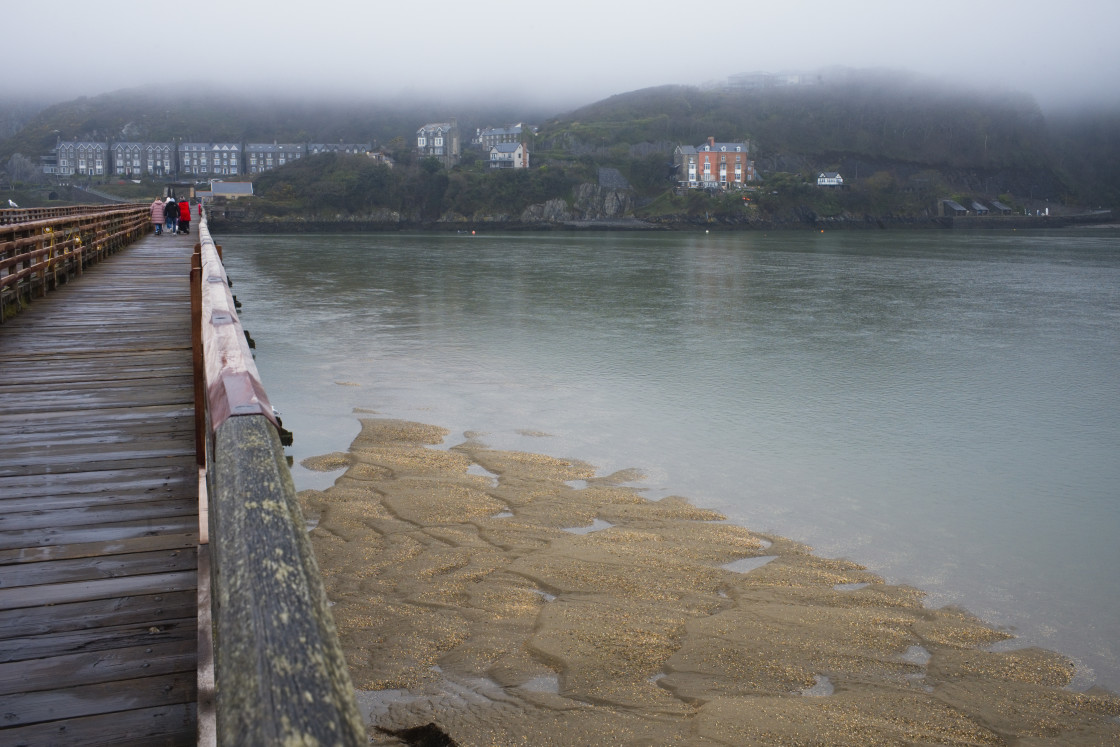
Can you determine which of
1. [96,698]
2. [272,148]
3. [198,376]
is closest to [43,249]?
[198,376]

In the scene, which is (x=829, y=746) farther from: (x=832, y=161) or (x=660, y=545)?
(x=832, y=161)

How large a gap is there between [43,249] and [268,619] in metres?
12.1

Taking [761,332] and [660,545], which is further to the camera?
[761,332]

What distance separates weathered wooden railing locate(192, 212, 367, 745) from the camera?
3.44 ft

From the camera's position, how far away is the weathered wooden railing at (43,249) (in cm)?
971

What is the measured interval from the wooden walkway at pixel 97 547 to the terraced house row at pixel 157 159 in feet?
501

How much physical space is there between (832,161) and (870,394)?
172872mm

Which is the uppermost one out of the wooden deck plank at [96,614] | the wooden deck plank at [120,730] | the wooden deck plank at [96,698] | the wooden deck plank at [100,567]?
the wooden deck plank at [100,567]

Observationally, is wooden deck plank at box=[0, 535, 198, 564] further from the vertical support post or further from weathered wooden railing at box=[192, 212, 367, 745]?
weathered wooden railing at box=[192, 212, 367, 745]

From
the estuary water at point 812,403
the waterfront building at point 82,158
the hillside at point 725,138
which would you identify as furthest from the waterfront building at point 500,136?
the estuary water at point 812,403

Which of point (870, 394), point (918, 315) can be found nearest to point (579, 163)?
point (918, 315)

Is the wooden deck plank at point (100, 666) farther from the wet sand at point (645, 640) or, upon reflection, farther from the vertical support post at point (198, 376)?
the wet sand at point (645, 640)

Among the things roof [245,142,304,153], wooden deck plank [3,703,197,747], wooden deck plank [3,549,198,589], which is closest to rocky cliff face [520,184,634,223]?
roof [245,142,304,153]

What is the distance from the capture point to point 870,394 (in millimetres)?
14422
